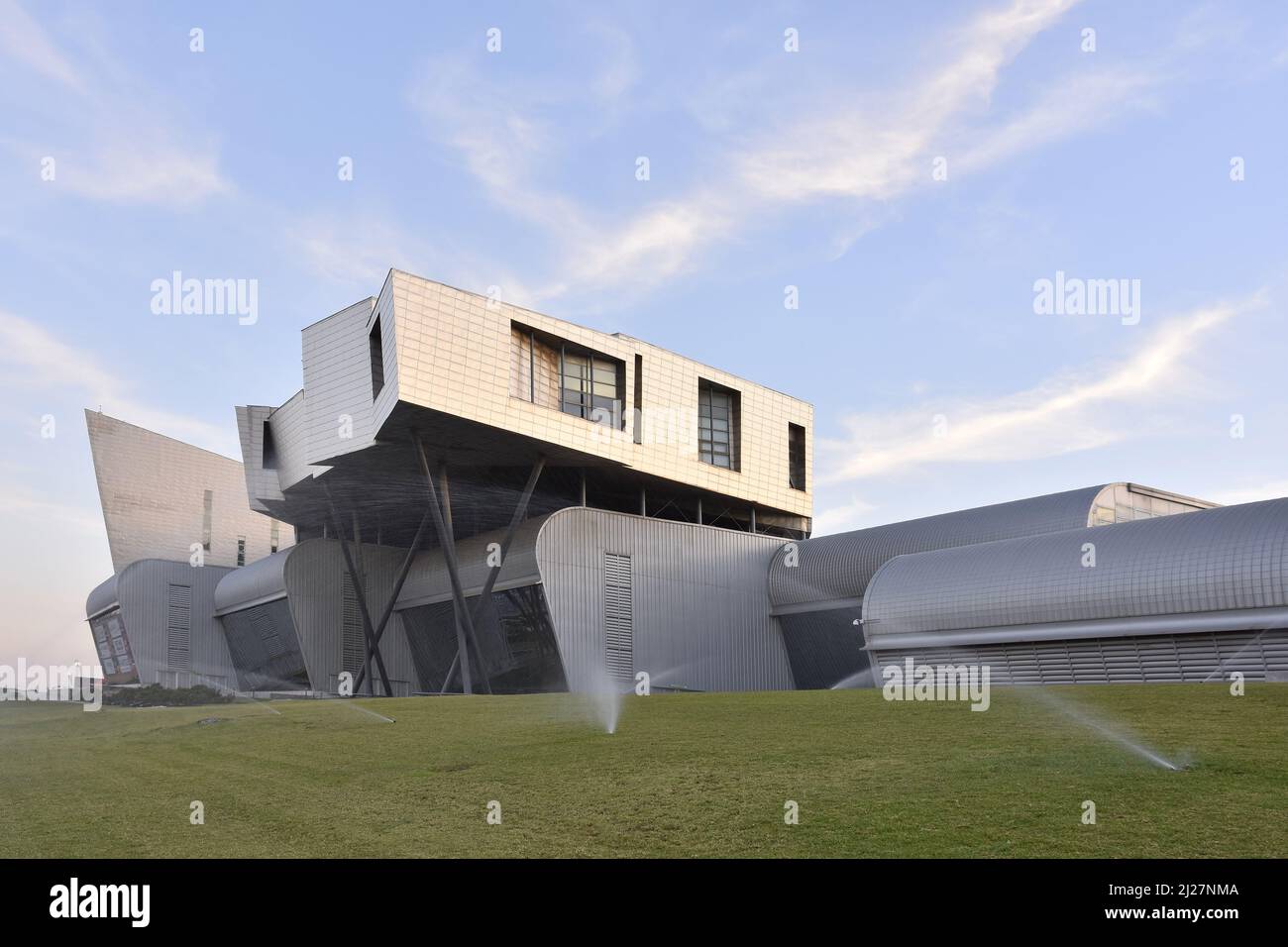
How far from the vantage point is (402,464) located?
46344 millimetres

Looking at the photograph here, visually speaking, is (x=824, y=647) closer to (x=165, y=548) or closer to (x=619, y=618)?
(x=619, y=618)

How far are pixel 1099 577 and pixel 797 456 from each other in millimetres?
25241

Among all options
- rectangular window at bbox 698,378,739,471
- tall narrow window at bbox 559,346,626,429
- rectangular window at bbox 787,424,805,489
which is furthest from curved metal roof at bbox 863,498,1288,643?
rectangular window at bbox 787,424,805,489

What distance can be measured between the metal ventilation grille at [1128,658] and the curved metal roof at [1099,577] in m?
0.73

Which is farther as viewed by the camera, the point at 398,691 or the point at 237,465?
the point at 237,465

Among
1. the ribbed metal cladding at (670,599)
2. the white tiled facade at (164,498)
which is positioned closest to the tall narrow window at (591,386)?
the ribbed metal cladding at (670,599)

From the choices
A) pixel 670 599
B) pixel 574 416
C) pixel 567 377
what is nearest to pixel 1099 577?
pixel 670 599

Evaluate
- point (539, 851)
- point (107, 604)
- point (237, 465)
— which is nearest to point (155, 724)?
point (539, 851)

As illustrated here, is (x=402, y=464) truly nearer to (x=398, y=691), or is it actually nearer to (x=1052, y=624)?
(x=398, y=691)

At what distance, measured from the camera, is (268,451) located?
5753 centimetres

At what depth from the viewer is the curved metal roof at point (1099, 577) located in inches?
1250

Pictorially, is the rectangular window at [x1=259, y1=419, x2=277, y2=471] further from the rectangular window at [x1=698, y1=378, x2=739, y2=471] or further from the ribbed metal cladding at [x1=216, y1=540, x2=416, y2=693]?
the rectangular window at [x1=698, y1=378, x2=739, y2=471]

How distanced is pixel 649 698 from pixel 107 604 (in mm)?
50534

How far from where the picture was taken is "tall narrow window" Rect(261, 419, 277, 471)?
5731 cm
